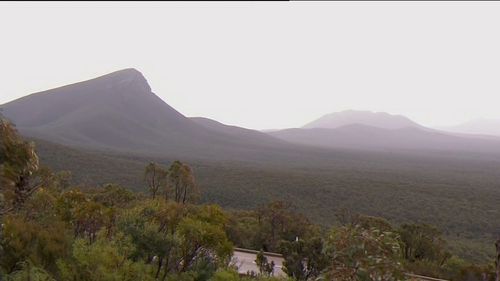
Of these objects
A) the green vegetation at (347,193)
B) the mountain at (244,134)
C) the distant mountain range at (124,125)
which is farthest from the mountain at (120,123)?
the green vegetation at (347,193)

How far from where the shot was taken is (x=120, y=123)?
430 feet

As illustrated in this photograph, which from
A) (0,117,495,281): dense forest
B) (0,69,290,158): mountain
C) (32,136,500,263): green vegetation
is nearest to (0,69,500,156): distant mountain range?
(0,69,290,158): mountain

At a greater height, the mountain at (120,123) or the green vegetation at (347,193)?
the mountain at (120,123)

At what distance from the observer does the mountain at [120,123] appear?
109m

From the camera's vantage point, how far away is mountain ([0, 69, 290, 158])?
10934cm

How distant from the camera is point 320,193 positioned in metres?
50.3

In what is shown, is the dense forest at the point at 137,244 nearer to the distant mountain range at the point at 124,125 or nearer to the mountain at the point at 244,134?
the distant mountain range at the point at 124,125

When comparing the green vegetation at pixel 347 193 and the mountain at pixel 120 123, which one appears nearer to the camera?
the green vegetation at pixel 347 193

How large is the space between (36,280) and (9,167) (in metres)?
2.08

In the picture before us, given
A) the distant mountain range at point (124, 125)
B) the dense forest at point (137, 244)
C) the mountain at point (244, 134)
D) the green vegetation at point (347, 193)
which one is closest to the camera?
the dense forest at point (137, 244)

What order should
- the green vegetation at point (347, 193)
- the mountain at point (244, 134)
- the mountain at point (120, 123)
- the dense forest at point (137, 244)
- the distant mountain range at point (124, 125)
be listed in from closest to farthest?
the dense forest at point (137, 244), the green vegetation at point (347, 193), the distant mountain range at point (124, 125), the mountain at point (120, 123), the mountain at point (244, 134)

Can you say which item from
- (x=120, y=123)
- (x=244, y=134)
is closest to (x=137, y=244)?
(x=120, y=123)

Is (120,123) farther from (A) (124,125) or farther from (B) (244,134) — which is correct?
(B) (244,134)

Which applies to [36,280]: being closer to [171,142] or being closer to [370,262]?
[370,262]
